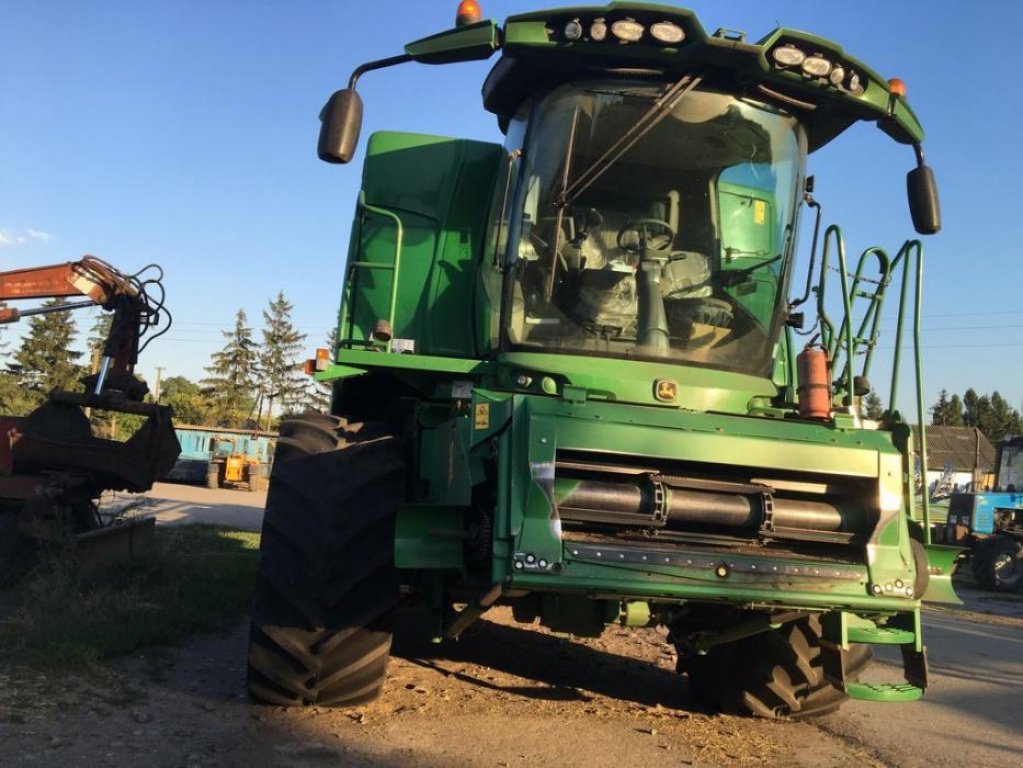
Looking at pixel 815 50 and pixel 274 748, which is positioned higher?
pixel 815 50

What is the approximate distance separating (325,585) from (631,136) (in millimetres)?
2637

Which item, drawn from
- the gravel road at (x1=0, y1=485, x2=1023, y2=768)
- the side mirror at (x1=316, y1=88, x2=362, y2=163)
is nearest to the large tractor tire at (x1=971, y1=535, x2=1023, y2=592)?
the gravel road at (x1=0, y1=485, x2=1023, y2=768)

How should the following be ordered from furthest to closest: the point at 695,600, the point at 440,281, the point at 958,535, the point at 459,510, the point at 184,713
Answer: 1. the point at 958,535
2. the point at 440,281
3. the point at 184,713
4. the point at 459,510
5. the point at 695,600

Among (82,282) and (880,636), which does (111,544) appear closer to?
(82,282)

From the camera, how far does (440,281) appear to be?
206 inches

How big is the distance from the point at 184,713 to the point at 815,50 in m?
4.46

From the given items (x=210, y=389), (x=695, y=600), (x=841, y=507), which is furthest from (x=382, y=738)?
(x=210, y=389)

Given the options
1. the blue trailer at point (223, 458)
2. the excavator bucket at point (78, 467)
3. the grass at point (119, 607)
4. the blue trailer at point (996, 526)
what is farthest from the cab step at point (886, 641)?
the blue trailer at point (223, 458)

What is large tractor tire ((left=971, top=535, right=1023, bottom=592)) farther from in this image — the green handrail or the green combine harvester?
the green handrail

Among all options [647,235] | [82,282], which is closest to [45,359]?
[82,282]

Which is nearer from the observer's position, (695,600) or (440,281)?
(695,600)

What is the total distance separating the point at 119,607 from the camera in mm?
6004

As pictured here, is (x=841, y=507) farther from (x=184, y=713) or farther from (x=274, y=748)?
(x=184, y=713)

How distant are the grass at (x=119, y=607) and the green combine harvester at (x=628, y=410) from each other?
1.57 meters
